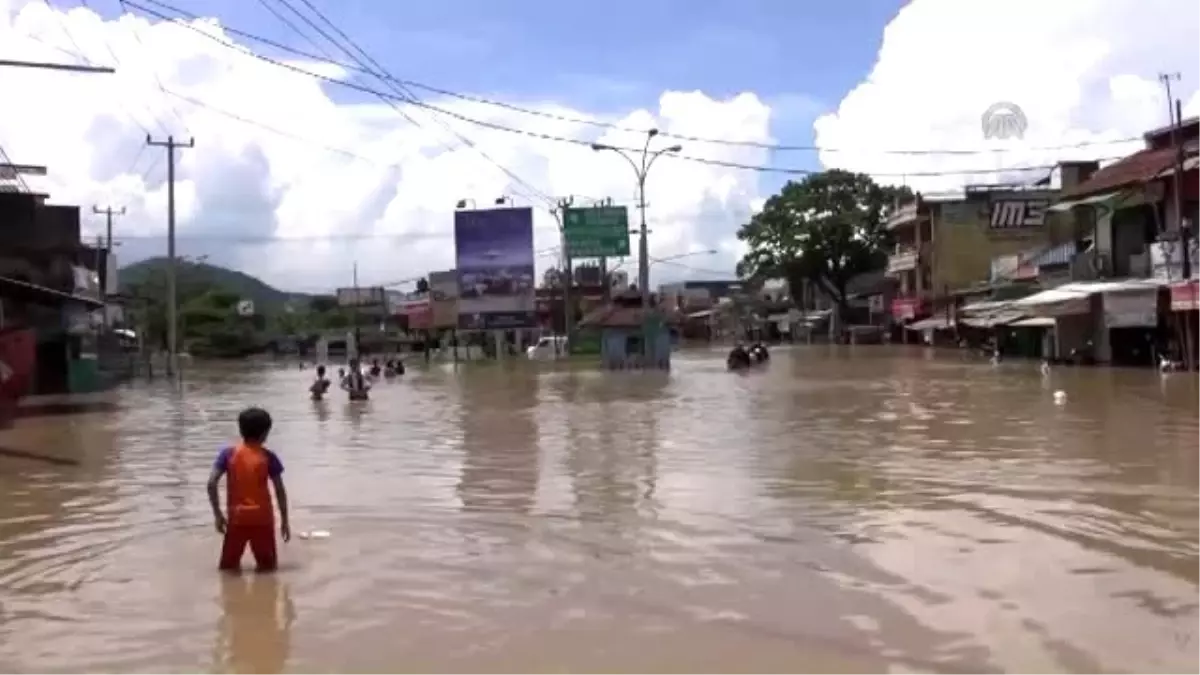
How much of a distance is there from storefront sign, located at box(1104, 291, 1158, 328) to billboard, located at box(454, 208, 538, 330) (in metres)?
31.2

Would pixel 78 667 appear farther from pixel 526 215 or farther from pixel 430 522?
pixel 526 215

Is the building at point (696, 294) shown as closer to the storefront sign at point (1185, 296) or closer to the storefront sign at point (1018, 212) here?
the storefront sign at point (1018, 212)

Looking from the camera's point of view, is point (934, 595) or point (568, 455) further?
point (568, 455)

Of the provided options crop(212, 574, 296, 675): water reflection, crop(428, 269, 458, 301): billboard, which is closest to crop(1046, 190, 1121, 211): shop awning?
crop(212, 574, 296, 675): water reflection

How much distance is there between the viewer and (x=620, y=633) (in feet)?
26.9

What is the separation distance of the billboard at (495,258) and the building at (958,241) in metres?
21.5

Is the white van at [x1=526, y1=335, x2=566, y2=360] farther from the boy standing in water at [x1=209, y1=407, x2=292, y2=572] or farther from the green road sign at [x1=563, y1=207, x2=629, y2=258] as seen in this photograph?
the boy standing in water at [x1=209, y1=407, x2=292, y2=572]

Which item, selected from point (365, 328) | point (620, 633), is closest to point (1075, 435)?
point (620, 633)

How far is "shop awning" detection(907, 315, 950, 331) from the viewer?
233 ft

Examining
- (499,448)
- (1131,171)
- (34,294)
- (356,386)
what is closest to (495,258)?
(34,294)

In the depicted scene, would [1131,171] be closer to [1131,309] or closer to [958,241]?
[1131,309]

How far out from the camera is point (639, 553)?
36.1 feet

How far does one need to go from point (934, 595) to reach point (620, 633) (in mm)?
2247

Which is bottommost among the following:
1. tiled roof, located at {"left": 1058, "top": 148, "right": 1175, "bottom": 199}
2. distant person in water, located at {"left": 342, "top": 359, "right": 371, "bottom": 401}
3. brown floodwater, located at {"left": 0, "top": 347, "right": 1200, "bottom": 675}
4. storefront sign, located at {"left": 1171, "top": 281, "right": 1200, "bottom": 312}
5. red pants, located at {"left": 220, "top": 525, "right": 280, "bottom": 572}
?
brown floodwater, located at {"left": 0, "top": 347, "right": 1200, "bottom": 675}
